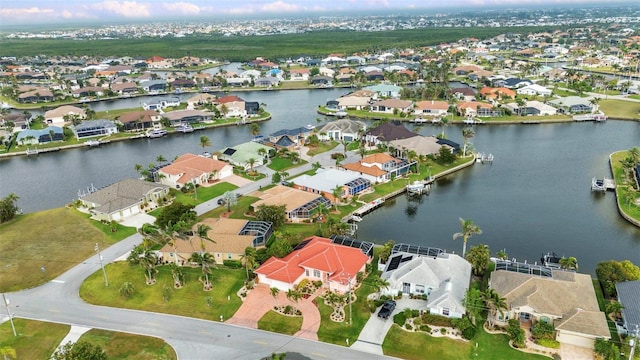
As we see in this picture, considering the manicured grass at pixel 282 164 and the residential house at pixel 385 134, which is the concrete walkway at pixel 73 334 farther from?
the residential house at pixel 385 134

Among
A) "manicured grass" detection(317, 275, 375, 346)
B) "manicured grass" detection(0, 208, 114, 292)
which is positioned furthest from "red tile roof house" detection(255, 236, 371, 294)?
"manicured grass" detection(0, 208, 114, 292)

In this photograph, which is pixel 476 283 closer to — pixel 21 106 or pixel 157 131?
pixel 157 131

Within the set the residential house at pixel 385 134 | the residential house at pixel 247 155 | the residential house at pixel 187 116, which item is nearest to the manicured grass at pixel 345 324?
the residential house at pixel 247 155

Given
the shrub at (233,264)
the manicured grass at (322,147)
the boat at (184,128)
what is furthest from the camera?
the boat at (184,128)

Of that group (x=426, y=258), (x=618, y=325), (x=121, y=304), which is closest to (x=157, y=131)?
(x=121, y=304)

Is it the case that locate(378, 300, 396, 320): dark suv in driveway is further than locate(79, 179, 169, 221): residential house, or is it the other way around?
locate(79, 179, 169, 221): residential house

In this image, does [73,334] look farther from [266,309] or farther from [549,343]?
[549,343]

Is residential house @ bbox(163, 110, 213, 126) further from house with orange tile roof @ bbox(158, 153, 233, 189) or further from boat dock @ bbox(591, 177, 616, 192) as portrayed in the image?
boat dock @ bbox(591, 177, 616, 192)
